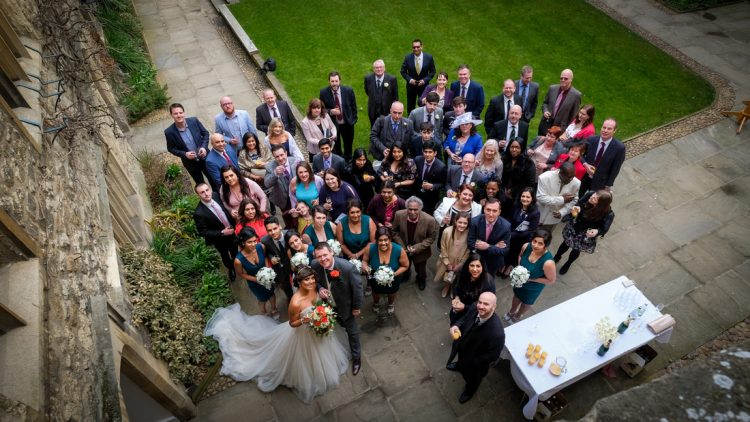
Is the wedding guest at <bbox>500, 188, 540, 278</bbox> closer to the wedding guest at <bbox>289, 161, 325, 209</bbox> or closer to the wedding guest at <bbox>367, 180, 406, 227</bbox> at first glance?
the wedding guest at <bbox>367, 180, 406, 227</bbox>

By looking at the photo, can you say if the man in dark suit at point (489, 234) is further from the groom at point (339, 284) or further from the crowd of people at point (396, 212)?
the groom at point (339, 284)

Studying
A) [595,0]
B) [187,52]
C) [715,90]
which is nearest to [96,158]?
[187,52]

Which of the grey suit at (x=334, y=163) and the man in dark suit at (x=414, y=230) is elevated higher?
the grey suit at (x=334, y=163)

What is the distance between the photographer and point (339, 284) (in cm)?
611

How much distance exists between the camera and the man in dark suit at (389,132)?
8.59m

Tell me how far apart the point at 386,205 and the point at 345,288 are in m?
1.67

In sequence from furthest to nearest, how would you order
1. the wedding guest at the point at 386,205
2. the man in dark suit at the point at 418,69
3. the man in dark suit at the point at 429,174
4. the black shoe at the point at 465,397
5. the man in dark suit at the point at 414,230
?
the man in dark suit at the point at 418,69
the man in dark suit at the point at 429,174
the wedding guest at the point at 386,205
the man in dark suit at the point at 414,230
the black shoe at the point at 465,397

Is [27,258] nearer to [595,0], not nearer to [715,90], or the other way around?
[715,90]

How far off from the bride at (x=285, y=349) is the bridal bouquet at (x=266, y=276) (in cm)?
68

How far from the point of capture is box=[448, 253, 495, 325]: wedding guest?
6.01 meters

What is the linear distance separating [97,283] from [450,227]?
4942 millimetres

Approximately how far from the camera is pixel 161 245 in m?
8.12

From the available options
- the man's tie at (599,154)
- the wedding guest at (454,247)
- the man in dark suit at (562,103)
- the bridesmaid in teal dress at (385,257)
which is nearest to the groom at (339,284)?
the bridesmaid in teal dress at (385,257)

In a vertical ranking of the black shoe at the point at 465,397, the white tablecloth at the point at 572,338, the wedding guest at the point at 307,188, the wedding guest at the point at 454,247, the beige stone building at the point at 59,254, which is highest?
the beige stone building at the point at 59,254
